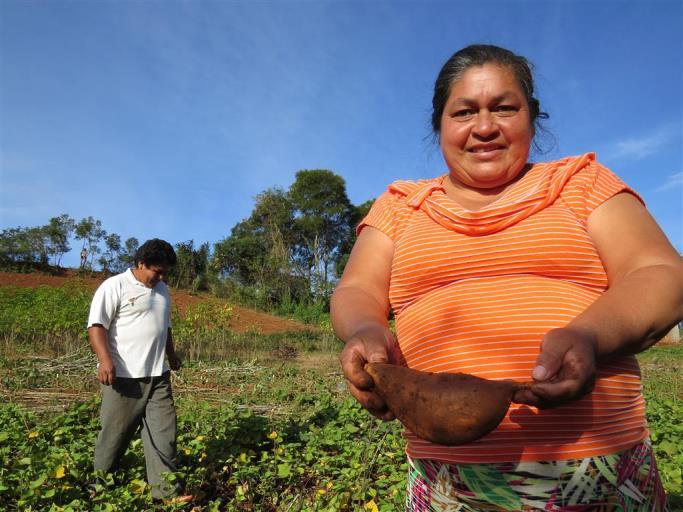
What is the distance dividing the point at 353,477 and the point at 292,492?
1.42ft

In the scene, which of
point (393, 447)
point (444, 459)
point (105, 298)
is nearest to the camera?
point (444, 459)

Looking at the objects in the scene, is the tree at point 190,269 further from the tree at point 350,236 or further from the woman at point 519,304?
the woman at point 519,304

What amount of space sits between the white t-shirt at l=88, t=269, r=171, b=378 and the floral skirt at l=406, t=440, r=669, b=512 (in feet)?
10.0

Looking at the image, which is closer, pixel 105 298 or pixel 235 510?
pixel 235 510

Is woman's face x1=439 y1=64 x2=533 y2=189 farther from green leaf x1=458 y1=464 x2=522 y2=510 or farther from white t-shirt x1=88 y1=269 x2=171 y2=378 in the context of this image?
white t-shirt x1=88 y1=269 x2=171 y2=378

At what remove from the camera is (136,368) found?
11.6 feet

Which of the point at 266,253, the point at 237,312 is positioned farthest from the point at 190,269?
the point at 237,312

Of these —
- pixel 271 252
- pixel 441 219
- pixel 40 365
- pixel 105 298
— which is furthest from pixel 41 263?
pixel 441 219

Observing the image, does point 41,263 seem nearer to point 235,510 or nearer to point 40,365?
point 40,365

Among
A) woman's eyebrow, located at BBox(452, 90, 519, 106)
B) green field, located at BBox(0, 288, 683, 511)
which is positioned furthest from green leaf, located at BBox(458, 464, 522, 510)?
green field, located at BBox(0, 288, 683, 511)

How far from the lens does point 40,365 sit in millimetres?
7652

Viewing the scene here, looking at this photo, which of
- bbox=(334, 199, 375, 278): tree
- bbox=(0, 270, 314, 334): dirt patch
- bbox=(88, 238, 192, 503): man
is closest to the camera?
bbox=(88, 238, 192, 503): man

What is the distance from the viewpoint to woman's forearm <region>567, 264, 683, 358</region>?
0.83m

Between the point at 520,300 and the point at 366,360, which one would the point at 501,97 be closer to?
the point at 520,300
